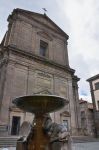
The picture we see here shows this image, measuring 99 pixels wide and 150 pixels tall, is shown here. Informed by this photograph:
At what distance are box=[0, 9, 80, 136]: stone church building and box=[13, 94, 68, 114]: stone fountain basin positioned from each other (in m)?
7.79

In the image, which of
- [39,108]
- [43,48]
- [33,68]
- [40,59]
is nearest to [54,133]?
[39,108]

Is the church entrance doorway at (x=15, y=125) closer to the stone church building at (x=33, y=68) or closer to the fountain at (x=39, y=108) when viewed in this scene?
the stone church building at (x=33, y=68)

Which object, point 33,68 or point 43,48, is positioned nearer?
point 33,68

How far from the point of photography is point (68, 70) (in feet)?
67.8

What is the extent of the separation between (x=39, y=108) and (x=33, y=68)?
11378mm

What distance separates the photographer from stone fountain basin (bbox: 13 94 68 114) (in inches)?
223

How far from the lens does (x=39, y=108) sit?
5.87 meters

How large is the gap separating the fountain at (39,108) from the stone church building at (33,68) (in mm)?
7762

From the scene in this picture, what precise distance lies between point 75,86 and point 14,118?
9919 mm

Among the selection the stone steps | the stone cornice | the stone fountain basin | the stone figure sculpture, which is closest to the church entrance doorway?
the stone steps

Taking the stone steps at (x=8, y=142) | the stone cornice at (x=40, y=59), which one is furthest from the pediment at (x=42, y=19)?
the stone steps at (x=8, y=142)

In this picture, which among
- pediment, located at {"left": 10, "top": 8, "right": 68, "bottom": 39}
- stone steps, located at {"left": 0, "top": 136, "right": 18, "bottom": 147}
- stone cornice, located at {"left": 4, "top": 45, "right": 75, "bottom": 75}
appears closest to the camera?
stone steps, located at {"left": 0, "top": 136, "right": 18, "bottom": 147}

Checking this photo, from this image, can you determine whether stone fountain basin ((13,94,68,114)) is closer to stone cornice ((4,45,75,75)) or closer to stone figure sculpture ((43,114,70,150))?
stone figure sculpture ((43,114,70,150))

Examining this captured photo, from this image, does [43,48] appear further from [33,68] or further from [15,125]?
[15,125]
